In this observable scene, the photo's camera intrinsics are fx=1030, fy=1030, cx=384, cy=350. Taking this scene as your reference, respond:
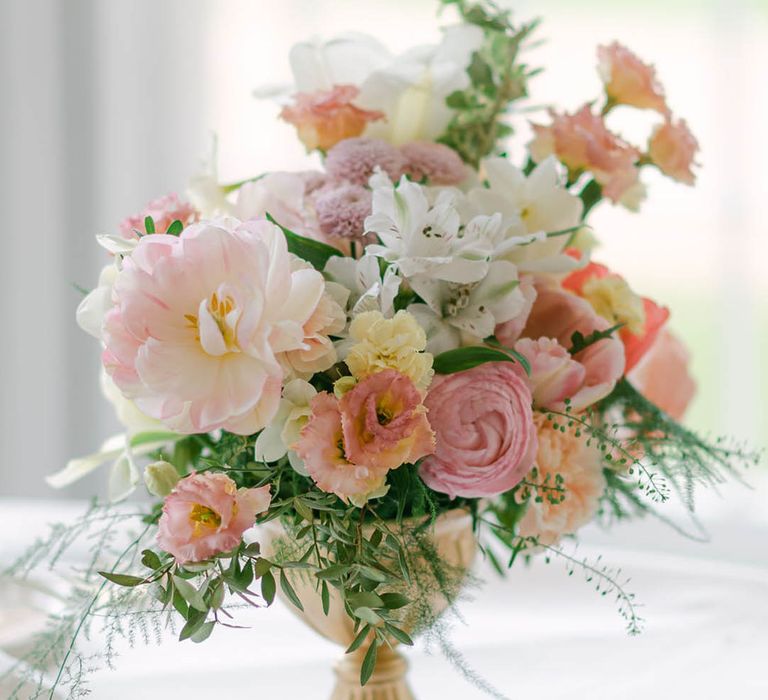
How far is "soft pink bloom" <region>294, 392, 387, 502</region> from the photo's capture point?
0.59 metres

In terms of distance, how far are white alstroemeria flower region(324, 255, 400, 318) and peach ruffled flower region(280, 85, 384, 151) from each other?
0.15 metres

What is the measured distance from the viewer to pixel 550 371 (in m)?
0.68

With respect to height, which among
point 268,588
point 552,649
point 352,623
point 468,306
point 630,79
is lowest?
point 552,649

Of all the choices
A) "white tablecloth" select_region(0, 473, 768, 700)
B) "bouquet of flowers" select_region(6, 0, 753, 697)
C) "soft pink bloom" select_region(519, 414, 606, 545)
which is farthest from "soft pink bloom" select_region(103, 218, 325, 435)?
"white tablecloth" select_region(0, 473, 768, 700)

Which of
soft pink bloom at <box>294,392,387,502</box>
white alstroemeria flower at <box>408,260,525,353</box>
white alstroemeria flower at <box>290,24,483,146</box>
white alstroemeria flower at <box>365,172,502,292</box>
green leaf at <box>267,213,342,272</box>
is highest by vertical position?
white alstroemeria flower at <box>290,24,483,146</box>

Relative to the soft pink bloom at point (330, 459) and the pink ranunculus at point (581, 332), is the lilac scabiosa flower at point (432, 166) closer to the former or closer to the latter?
the pink ranunculus at point (581, 332)

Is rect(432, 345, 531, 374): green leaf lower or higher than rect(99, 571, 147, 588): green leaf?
higher

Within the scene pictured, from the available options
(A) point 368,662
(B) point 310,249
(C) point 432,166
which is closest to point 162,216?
(B) point 310,249

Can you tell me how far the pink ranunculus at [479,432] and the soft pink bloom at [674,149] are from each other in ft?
0.83

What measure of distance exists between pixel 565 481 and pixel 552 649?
0.39 metres

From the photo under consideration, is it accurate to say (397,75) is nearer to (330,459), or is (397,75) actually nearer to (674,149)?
(674,149)

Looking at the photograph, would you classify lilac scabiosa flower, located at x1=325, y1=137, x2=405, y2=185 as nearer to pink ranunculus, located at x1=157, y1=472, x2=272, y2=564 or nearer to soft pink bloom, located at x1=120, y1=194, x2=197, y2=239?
soft pink bloom, located at x1=120, y1=194, x2=197, y2=239

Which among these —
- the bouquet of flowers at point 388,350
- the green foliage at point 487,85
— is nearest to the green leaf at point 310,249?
the bouquet of flowers at point 388,350

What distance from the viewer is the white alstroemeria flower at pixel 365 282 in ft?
2.06
